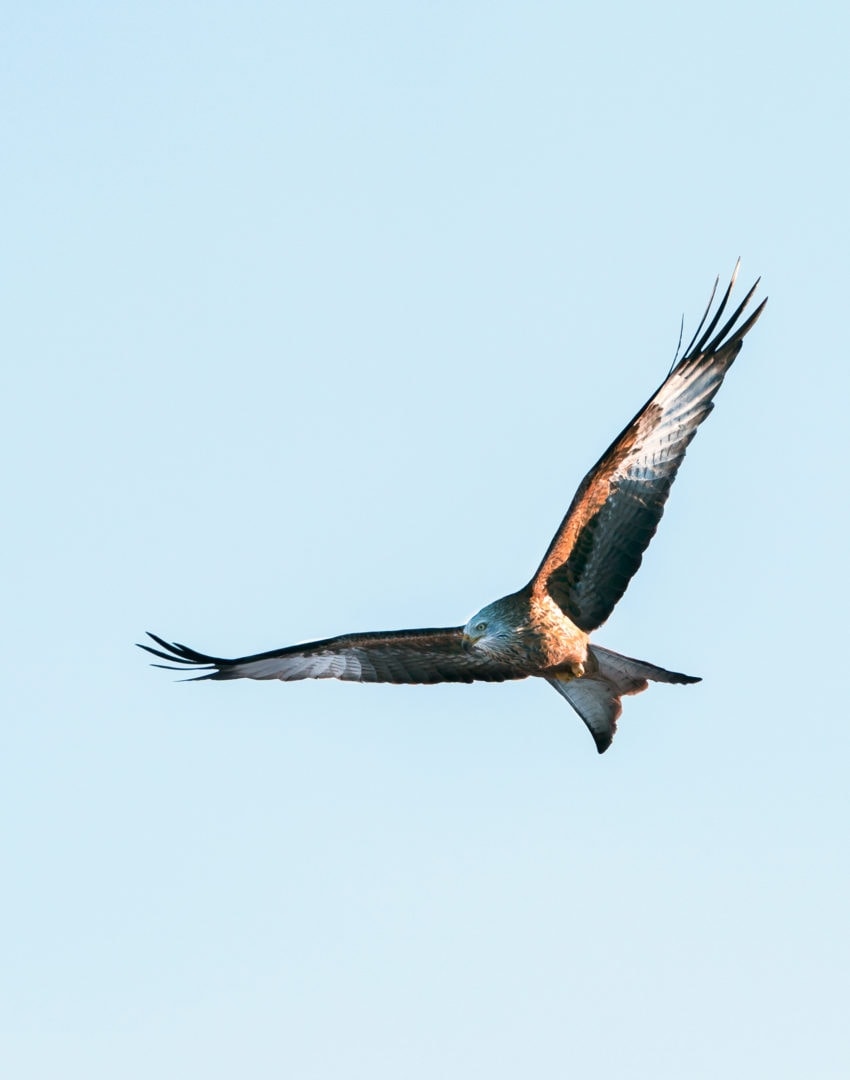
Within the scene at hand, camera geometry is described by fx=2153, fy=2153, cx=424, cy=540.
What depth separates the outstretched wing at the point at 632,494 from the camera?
15.5 meters

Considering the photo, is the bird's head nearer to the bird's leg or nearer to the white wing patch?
the bird's leg

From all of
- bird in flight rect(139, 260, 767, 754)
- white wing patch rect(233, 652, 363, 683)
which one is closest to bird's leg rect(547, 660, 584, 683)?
bird in flight rect(139, 260, 767, 754)

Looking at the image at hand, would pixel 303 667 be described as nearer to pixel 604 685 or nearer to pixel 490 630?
pixel 490 630

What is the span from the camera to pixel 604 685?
1584 centimetres

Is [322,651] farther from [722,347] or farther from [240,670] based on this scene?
[722,347]

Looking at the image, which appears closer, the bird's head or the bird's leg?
the bird's head

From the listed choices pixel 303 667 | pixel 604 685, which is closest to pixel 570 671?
pixel 604 685

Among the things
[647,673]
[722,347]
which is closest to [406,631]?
[647,673]

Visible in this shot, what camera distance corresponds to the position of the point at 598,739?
52.3ft

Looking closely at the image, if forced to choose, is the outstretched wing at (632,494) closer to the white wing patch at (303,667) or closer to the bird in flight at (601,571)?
the bird in flight at (601,571)

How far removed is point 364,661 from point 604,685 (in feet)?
6.20

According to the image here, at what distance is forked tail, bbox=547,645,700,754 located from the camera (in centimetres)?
1563

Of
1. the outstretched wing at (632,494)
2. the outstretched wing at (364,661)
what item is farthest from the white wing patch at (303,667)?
the outstretched wing at (632,494)

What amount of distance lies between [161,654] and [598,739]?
3.34 m
